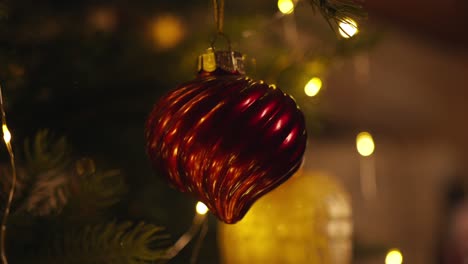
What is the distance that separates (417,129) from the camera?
2137 mm

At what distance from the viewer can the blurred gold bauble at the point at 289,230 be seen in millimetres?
627

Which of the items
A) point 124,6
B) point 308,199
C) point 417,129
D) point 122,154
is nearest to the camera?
point 308,199

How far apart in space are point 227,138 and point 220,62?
0.07 meters

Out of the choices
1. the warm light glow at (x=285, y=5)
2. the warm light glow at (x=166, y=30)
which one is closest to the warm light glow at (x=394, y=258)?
the warm light glow at (x=285, y=5)

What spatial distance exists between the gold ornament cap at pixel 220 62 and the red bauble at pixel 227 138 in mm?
21

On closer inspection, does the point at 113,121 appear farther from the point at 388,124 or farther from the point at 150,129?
the point at 388,124

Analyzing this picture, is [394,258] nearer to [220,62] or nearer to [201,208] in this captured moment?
[201,208]

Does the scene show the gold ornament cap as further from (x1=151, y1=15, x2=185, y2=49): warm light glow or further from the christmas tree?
(x1=151, y1=15, x2=185, y2=49): warm light glow

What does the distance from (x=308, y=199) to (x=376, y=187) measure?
4.49 ft

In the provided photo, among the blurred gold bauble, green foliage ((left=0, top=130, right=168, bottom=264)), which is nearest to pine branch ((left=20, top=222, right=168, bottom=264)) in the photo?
green foliage ((left=0, top=130, right=168, bottom=264))

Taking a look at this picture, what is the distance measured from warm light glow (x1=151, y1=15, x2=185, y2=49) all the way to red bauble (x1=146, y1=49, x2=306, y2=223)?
1.83 ft

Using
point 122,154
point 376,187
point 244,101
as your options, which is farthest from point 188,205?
point 376,187

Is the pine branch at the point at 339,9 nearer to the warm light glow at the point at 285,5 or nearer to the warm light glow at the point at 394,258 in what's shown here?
the warm light glow at the point at 285,5

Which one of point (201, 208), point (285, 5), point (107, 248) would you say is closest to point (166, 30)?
point (285, 5)
